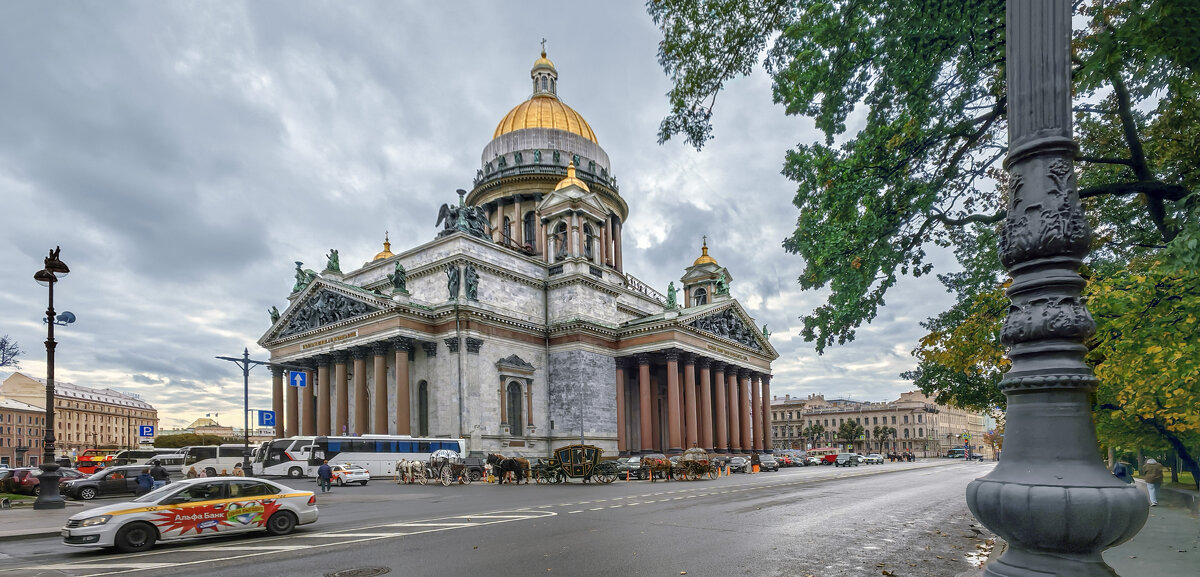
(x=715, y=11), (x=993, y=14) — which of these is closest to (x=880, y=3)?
(x=993, y=14)

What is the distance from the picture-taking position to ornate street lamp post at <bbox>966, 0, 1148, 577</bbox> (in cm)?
416

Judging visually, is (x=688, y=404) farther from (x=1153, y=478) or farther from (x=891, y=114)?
(x=891, y=114)

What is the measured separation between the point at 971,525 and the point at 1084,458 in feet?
47.8

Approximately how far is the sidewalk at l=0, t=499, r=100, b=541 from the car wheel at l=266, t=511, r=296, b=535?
5.52 m

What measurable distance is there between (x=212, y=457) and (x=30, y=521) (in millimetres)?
29909

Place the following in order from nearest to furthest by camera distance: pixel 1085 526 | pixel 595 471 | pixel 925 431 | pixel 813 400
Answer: pixel 1085 526 → pixel 595 471 → pixel 925 431 → pixel 813 400

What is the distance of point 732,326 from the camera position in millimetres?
60625

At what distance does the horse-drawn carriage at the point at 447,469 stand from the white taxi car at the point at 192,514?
19.4 metres

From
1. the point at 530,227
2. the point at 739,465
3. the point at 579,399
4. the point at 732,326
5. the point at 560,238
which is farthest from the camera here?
the point at 530,227

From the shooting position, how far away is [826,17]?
429 inches

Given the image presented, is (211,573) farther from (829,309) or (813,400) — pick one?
(813,400)

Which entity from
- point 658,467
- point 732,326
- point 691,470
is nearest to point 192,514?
point 658,467

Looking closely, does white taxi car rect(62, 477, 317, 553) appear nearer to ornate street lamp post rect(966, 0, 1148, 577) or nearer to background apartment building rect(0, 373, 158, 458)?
ornate street lamp post rect(966, 0, 1148, 577)

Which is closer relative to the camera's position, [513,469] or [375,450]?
[513,469]
